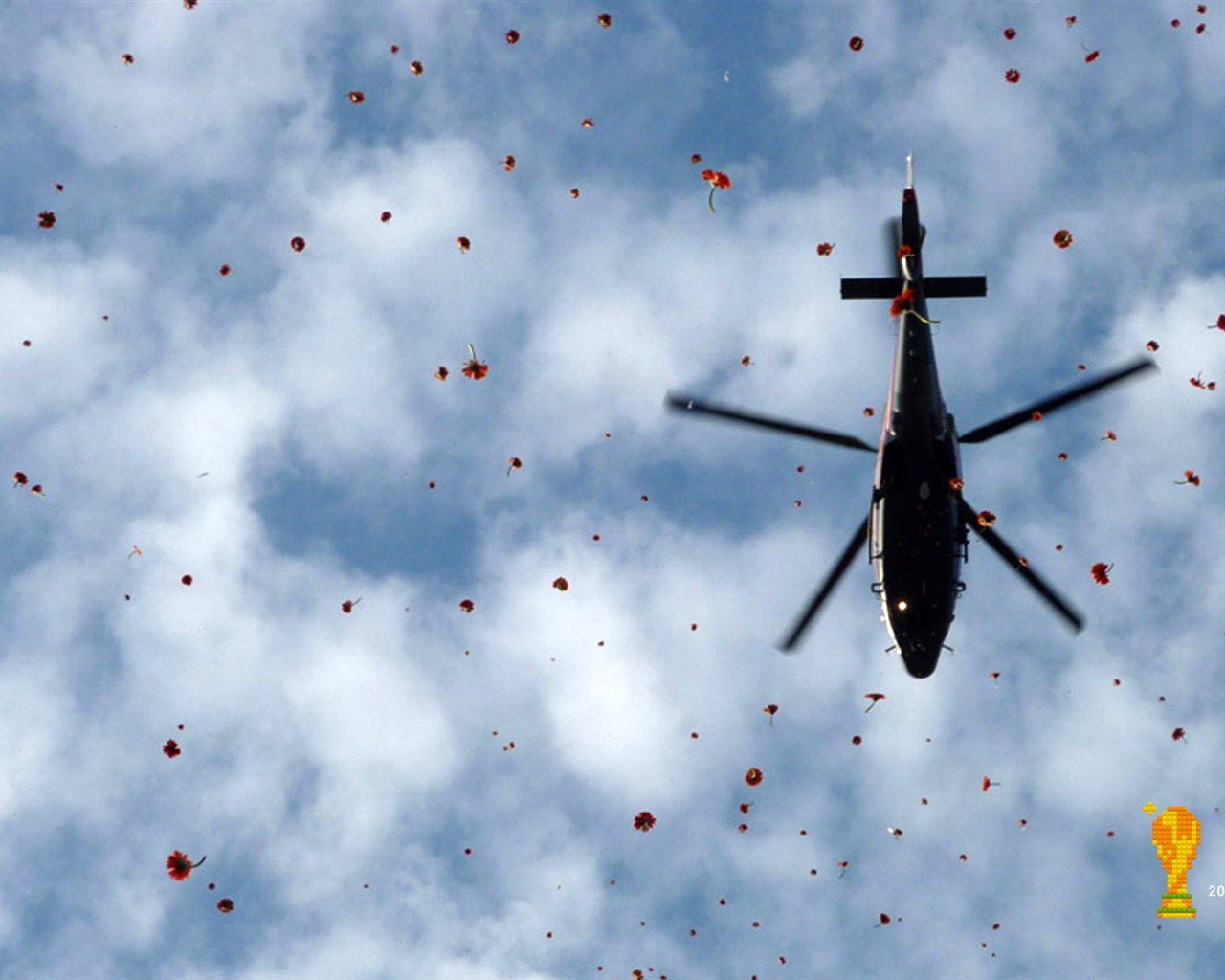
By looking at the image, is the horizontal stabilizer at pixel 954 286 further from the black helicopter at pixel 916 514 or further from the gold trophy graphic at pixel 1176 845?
the gold trophy graphic at pixel 1176 845

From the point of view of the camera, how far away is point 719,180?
74.1ft

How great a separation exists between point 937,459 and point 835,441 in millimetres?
2336

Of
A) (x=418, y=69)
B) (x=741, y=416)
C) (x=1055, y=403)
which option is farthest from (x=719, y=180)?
(x=1055, y=403)

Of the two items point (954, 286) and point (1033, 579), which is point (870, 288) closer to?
point (954, 286)

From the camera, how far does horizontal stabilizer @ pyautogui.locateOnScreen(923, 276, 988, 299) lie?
2555 centimetres

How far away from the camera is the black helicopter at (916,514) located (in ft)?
77.2

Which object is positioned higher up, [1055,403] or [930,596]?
[1055,403]

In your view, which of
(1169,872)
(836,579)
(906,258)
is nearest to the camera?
(836,579)

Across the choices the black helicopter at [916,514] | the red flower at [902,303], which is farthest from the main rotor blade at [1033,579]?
the red flower at [902,303]

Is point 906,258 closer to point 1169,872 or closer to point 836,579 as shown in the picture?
point 836,579

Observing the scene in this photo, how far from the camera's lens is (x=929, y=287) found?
25.5 meters

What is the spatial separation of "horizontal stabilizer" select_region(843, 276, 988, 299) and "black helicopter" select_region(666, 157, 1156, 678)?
0.50m

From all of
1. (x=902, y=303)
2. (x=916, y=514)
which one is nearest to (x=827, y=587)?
(x=916, y=514)

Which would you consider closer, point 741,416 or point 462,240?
point 741,416
